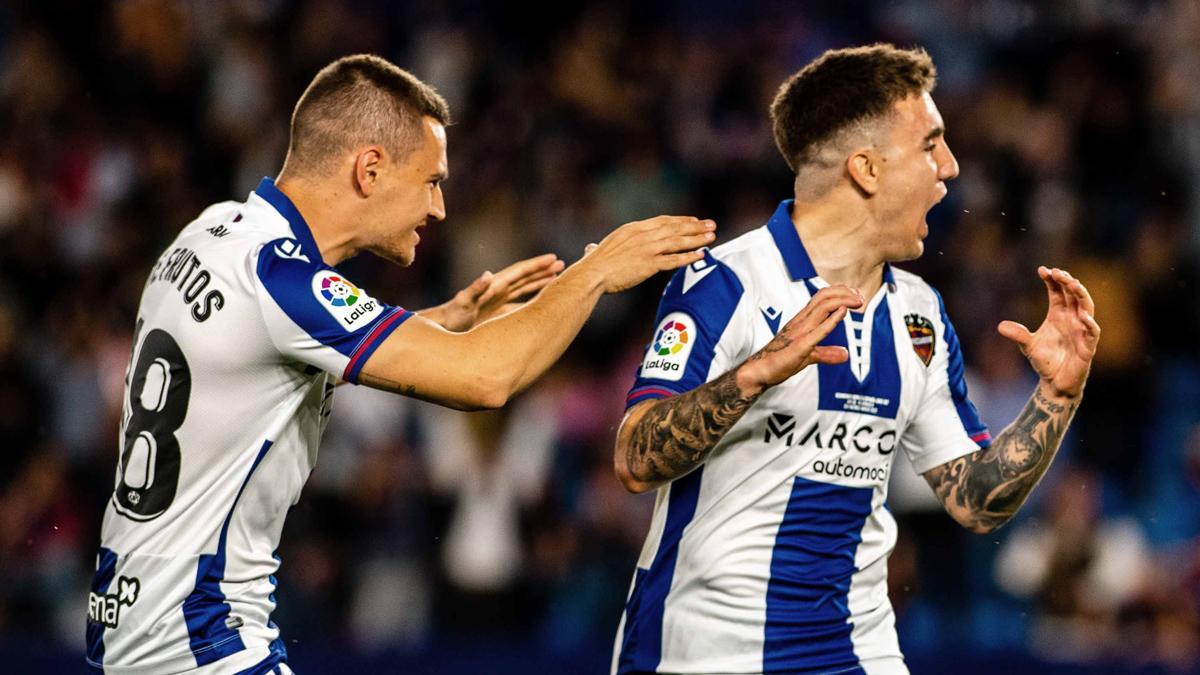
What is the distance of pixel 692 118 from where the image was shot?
10688mm

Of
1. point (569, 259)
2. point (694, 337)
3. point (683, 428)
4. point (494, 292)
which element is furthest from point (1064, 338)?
point (569, 259)

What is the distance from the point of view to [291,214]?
4.20 metres

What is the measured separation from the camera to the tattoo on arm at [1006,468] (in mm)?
4469

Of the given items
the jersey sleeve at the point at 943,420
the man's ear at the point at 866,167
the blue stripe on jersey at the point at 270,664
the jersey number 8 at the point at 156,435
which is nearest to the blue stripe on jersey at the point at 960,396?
the jersey sleeve at the point at 943,420

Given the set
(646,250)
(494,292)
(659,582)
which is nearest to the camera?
(646,250)

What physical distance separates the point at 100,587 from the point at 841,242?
2161 mm

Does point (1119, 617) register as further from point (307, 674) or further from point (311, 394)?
point (311, 394)

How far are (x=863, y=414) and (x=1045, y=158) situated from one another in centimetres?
618

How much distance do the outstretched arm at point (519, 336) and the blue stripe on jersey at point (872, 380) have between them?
0.52 m

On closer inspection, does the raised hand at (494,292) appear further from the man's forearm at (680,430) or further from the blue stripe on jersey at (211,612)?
the blue stripe on jersey at (211,612)

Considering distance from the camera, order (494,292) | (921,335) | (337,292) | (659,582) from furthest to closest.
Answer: (494,292), (921,335), (659,582), (337,292)

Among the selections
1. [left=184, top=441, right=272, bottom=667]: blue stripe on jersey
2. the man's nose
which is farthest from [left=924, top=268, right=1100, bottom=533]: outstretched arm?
[left=184, top=441, right=272, bottom=667]: blue stripe on jersey

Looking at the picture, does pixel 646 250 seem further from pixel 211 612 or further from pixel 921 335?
pixel 211 612

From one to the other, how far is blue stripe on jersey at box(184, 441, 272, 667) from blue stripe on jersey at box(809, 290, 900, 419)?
60.0 inches
